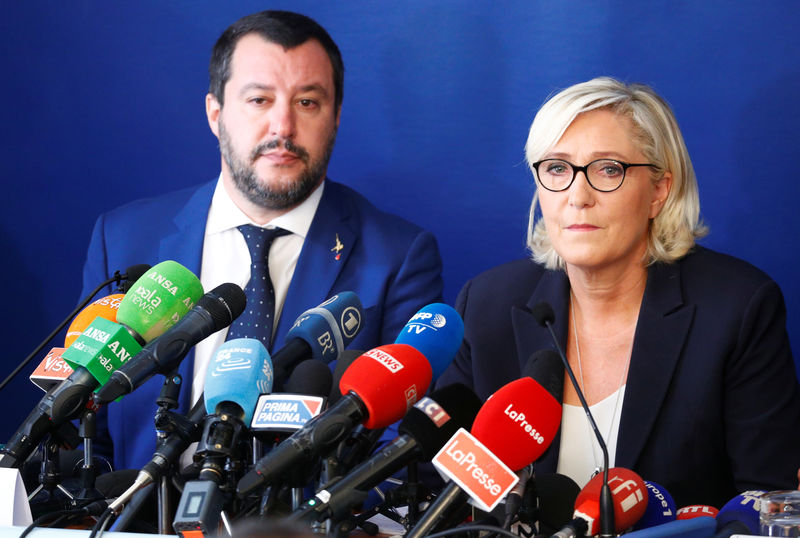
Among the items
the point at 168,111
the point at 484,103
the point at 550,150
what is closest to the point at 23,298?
the point at 168,111

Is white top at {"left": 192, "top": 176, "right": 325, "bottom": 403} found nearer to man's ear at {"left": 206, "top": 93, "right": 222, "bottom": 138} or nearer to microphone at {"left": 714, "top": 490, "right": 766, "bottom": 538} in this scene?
man's ear at {"left": 206, "top": 93, "right": 222, "bottom": 138}

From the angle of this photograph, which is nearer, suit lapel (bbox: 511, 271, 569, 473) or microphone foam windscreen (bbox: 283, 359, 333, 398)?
microphone foam windscreen (bbox: 283, 359, 333, 398)

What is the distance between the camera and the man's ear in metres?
3.04

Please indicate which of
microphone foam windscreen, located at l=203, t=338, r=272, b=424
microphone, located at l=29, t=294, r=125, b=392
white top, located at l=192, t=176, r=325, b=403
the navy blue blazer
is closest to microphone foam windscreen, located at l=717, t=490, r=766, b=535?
microphone foam windscreen, located at l=203, t=338, r=272, b=424

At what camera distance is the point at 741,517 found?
4.57 ft

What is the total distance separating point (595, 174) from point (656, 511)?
978 mm

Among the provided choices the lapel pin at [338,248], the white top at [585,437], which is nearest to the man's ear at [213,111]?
the lapel pin at [338,248]

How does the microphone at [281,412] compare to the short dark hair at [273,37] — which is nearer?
the microphone at [281,412]

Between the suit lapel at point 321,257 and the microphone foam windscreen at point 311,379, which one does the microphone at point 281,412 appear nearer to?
the microphone foam windscreen at point 311,379

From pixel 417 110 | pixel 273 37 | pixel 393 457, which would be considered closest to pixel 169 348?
pixel 393 457

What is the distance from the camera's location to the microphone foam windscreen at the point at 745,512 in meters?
1.38

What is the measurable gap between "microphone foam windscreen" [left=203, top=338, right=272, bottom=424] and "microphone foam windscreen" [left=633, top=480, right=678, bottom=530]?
649 mm

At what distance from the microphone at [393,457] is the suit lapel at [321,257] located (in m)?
1.35

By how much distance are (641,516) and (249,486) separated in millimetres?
667
